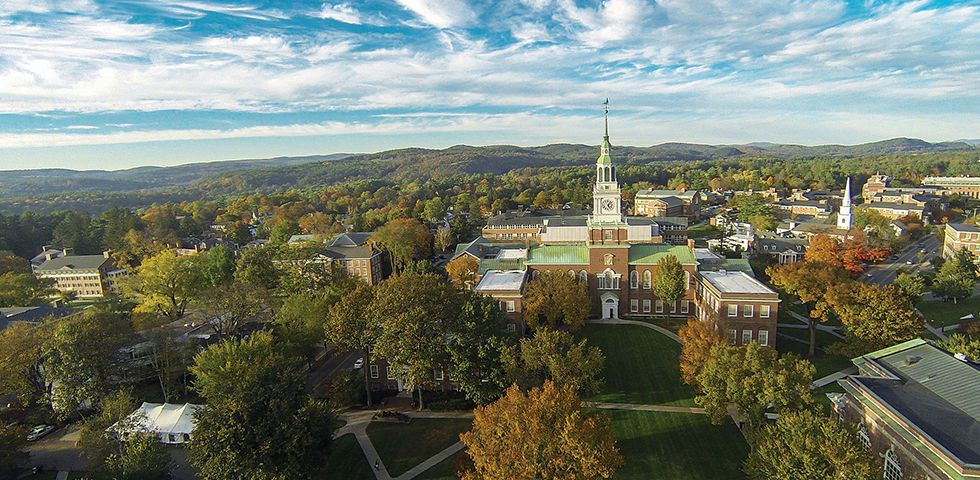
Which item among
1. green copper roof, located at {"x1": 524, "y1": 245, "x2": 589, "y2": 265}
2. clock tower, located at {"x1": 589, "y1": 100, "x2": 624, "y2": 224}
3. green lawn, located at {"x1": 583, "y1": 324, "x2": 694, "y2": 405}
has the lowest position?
green lawn, located at {"x1": 583, "y1": 324, "x2": 694, "y2": 405}

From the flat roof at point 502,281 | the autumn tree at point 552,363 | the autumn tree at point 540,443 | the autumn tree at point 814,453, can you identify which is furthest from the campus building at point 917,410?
the flat roof at point 502,281

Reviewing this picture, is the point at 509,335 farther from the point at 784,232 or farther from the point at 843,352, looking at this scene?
the point at 784,232

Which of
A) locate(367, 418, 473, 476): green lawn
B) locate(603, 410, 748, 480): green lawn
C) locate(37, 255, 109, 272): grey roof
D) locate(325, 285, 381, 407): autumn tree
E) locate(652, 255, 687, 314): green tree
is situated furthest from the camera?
locate(37, 255, 109, 272): grey roof

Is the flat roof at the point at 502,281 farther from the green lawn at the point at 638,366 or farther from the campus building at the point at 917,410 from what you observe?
the campus building at the point at 917,410

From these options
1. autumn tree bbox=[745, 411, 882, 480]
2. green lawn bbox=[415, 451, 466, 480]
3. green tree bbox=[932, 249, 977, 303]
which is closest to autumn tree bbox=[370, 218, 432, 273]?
green lawn bbox=[415, 451, 466, 480]

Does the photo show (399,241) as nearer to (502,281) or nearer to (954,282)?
(502,281)

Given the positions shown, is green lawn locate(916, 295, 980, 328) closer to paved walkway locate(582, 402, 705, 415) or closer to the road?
the road

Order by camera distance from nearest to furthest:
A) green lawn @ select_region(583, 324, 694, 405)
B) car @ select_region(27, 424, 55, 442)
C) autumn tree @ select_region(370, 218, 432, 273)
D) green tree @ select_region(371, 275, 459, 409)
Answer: green tree @ select_region(371, 275, 459, 409) < car @ select_region(27, 424, 55, 442) < green lawn @ select_region(583, 324, 694, 405) < autumn tree @ select_region(370, 218, 432, 273)
